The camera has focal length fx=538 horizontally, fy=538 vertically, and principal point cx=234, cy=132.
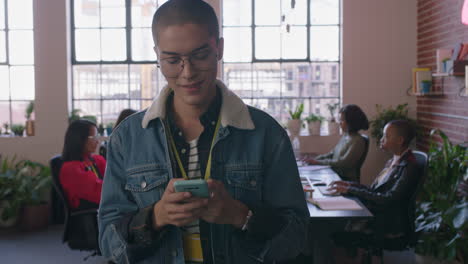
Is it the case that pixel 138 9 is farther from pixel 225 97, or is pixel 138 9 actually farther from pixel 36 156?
pixel 225 97

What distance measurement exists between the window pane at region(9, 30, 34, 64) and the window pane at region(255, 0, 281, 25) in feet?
9.91

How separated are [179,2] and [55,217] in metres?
3.42

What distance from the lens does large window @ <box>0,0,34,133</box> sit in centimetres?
713

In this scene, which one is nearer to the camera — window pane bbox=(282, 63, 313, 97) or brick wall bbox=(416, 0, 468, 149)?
brick wall bbox=(416, 0, 468, 149)

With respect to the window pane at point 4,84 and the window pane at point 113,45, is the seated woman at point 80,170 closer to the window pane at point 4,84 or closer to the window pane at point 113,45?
the window pane at point 113,45

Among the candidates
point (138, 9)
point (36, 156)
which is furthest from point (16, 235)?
point (138, 9)

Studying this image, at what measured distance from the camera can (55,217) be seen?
4.36 m

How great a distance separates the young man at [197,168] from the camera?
1354 millimetres

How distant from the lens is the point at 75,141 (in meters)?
4.31

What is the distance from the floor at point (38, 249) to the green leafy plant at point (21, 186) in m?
0.33

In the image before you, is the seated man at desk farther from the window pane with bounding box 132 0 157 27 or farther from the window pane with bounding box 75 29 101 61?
the window pane with bounding box 75 29 101 61

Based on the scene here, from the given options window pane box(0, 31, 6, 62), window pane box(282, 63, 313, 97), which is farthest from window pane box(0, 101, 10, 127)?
window pane box(282, 63, 313, 97)

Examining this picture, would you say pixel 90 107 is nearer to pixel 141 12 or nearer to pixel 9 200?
pixel 141 12

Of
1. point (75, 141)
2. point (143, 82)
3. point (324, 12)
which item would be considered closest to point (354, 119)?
point (324, 12)
